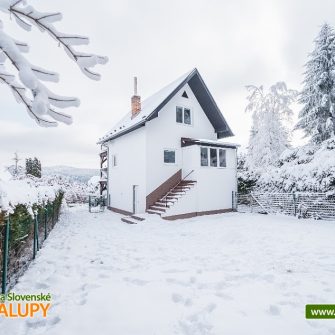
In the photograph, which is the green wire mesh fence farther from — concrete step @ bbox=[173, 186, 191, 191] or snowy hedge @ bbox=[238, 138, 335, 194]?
snowy hedge @ bbox=[238, 138, 335, 194]

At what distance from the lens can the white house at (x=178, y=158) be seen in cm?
1455

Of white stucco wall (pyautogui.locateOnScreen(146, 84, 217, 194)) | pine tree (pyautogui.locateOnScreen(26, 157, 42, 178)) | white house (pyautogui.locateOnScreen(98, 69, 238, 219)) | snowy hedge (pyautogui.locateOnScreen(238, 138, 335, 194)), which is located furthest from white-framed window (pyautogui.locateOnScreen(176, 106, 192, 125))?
pine tree (pyautogui.locateOnScreen(26, 157, 42, 178))

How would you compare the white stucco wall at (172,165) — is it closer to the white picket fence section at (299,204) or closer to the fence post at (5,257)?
the white picket fence section at (299,204)

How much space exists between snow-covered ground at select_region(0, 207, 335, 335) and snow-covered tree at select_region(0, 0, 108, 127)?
2.87m

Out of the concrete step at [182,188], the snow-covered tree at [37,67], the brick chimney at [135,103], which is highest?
the brick chimney at [135,103]

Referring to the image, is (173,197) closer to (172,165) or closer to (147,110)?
(172,165)

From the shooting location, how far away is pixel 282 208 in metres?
14.4

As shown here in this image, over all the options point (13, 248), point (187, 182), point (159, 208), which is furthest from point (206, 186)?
point (13, 248)

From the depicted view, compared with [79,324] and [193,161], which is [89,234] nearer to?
[79,324]

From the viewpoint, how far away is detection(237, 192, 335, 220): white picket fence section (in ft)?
40.7

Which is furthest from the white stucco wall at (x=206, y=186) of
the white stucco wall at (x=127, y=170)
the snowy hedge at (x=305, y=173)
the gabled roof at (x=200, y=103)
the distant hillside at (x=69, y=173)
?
→ the distant hillside at (x=69, y=173)

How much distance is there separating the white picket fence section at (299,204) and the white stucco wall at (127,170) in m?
7.45

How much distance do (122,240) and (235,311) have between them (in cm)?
568

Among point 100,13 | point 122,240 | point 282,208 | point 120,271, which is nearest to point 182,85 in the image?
point 282,208
